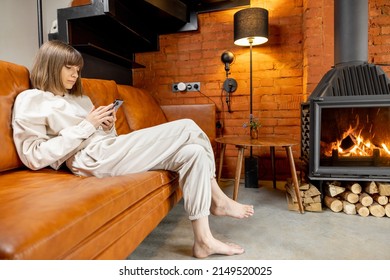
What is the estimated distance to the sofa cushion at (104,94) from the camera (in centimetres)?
164

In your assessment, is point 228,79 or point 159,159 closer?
point 159,159

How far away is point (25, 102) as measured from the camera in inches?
41.6

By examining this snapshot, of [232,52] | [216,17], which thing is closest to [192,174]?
[232,52]

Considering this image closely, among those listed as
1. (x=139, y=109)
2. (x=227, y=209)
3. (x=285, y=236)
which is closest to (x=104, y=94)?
(x=139, y=109)

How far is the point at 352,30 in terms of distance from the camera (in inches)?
67.5

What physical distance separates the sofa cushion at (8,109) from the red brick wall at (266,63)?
5.12 feet

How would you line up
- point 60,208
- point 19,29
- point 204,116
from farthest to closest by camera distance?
point 204,116, point 19,29, point 60,208

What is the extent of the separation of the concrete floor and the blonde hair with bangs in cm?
86

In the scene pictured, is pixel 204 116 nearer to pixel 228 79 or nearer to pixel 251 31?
pixel 228 79

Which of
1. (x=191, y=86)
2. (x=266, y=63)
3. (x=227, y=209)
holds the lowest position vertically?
(x=227, y=209)

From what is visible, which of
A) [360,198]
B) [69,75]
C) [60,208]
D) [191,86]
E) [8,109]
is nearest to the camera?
[60,208]

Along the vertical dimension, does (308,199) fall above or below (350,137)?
below

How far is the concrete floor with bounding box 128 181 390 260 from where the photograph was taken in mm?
1139

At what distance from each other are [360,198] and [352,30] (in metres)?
1.10
